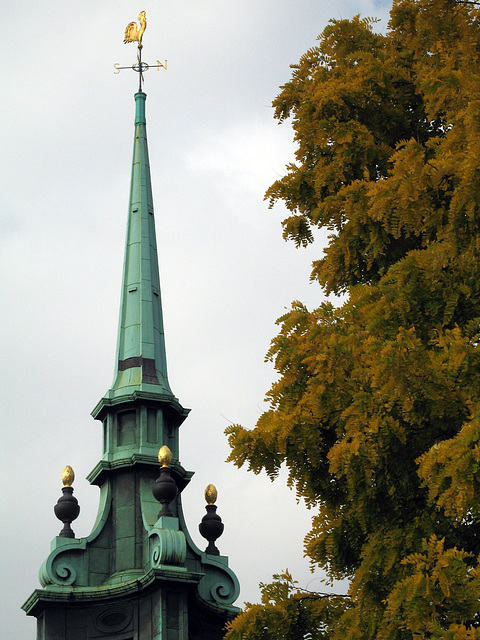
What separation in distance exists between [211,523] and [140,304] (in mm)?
6006

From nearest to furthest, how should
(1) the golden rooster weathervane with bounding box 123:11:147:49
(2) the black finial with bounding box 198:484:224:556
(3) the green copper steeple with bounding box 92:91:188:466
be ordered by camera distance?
(2) the black finial with bounding box 198:484:224:556
(3) the green copper steeple with bounding box 92:91:188:466
(1) the golden rooster weathervane with bounding box 123:11:147:49

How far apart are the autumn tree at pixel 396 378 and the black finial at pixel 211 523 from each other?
38.5 feet

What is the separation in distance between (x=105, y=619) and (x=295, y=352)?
39.1 ft

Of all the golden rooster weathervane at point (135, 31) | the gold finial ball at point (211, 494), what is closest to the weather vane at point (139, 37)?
the golden rooster weathervane at point (135, 31)

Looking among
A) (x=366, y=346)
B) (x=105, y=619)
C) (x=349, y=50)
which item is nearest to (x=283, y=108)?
(x=349, y=50)

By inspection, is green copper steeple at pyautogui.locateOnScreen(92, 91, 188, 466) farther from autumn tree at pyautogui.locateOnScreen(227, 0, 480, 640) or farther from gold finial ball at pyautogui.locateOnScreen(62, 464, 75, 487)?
autumn tree at pyautogui.locateOnScreen(227, 0, 480, 640)

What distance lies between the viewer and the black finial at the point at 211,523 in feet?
84.4

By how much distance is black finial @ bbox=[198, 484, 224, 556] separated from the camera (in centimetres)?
2572

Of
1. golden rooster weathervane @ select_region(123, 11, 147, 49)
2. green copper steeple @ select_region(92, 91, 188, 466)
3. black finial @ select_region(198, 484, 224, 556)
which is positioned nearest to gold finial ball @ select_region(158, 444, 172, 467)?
green copper steeple @ select_region(92, 91, 188, 466)

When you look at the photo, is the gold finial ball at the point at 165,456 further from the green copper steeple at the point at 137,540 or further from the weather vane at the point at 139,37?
the weather vane at the point at 139,37

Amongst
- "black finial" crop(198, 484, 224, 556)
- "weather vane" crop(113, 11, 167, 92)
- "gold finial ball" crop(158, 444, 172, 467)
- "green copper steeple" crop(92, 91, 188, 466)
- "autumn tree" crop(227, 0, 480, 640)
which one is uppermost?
"weather vane" crop(113, 11, 167, 92)

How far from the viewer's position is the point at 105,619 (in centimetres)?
2341

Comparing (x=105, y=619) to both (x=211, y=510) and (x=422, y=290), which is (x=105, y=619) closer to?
(x=211, y=510)

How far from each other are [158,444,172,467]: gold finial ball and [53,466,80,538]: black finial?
203cm
